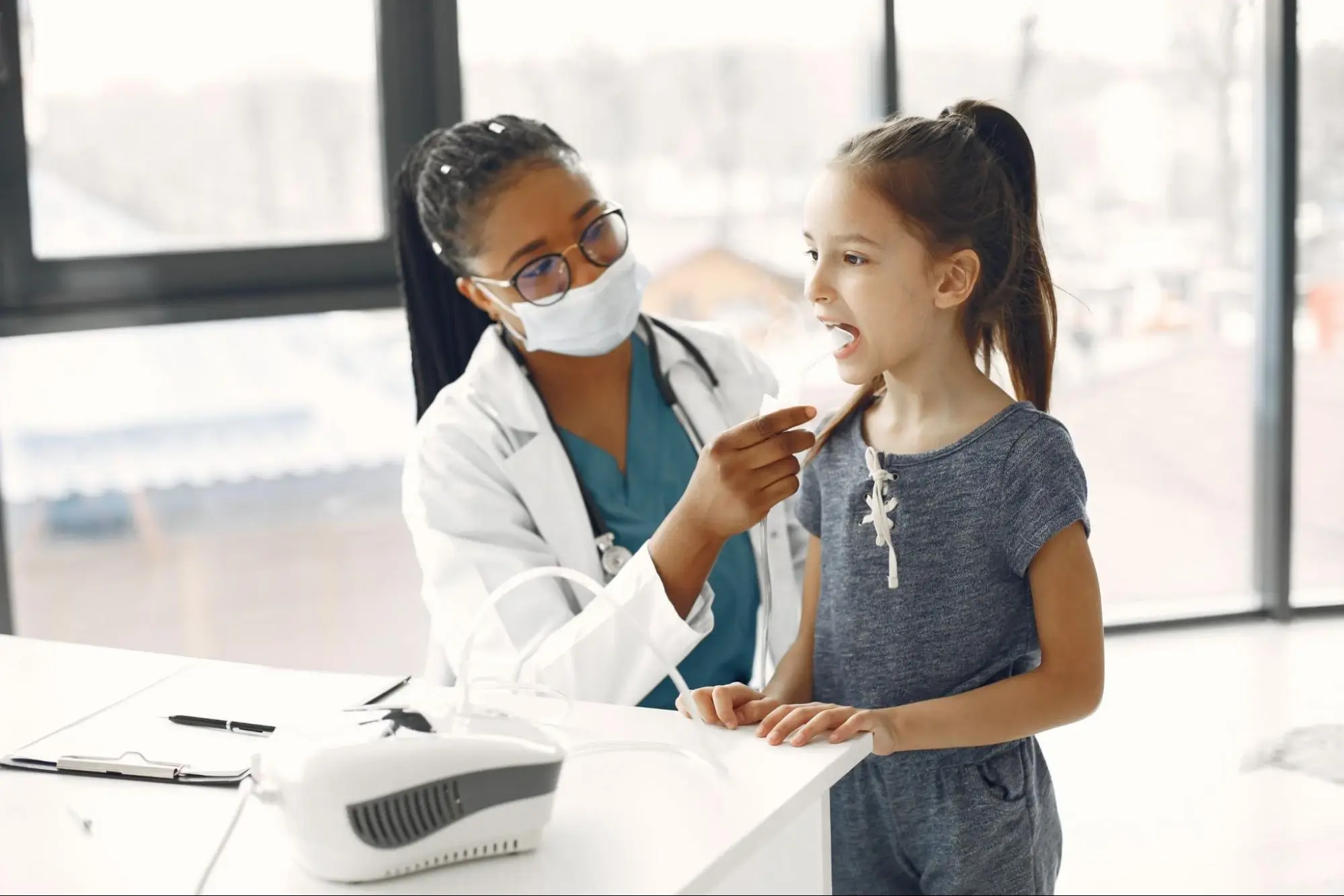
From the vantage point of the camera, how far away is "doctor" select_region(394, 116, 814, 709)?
1.47 meters

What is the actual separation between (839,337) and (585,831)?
1.78 ft

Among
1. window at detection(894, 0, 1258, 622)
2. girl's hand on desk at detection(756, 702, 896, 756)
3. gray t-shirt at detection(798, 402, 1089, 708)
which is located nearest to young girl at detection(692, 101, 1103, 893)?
gray t-shirt at detection(798, 402, 1089, 708)

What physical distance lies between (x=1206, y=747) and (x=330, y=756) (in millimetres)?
2187

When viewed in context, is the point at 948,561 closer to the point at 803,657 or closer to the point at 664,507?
the point at 803,657

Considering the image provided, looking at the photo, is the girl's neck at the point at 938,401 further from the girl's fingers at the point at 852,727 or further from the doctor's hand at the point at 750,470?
the girl's fingers at the point at 852,727

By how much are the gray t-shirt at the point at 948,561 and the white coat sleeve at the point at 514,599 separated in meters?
0.15

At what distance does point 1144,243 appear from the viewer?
316 centimetres

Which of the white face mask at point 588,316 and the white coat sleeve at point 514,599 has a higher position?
the white face mask at point 588,316

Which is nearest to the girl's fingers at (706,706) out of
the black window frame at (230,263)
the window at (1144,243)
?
the black window frame at (230,263)

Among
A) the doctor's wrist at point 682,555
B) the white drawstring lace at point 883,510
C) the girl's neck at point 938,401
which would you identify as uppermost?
the girl's neck at point 938,401

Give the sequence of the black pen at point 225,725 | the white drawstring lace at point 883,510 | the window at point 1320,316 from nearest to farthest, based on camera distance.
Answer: the black pen at point 225,725 → the white drawstring lace at point 883,510 → the window at point 1320,316

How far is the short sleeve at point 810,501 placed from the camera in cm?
137

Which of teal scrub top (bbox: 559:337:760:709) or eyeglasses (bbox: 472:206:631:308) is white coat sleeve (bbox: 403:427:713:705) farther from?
eyeglasses (bbox: 472:206:631:308)

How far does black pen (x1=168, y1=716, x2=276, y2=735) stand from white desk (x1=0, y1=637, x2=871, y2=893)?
0.33 ft
